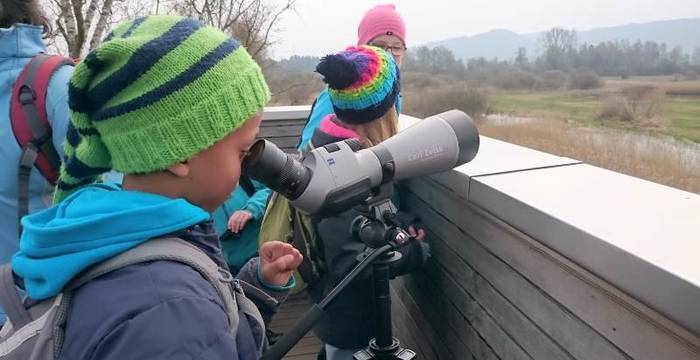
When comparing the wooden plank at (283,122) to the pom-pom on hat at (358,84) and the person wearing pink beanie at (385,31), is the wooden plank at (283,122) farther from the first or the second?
the pom-pom on hat at (358,84)

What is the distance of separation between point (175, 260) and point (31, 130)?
3.26ft

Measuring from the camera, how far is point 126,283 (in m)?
0.85

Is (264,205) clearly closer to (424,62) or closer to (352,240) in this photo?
(352,240)

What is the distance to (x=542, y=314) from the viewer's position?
1280 mm

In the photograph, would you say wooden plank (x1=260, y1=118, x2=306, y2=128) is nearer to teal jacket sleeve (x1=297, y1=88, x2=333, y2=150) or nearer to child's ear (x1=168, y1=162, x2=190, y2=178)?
teal jacket sleeve (x1=297, y1=88, x2=333, y2=150)

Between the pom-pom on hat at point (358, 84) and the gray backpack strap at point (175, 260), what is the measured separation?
1.00m

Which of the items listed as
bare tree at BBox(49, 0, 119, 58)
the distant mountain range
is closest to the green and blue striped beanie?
bare tree at BBox(49, 0, 119, 58)

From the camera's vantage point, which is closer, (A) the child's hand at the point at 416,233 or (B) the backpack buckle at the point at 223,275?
(B) the backpack buckle at the point at 223,275

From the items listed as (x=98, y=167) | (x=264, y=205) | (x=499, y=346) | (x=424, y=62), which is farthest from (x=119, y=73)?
(x=424, y=62)

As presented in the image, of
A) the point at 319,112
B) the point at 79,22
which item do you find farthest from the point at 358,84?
the point at 79,22

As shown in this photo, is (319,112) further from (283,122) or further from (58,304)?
(58,304)

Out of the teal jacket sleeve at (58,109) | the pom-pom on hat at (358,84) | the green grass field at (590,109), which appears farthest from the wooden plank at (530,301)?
the green grass field at (590,109)

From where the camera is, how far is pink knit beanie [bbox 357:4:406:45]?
3.22 m

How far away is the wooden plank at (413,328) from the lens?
6.62 feet
